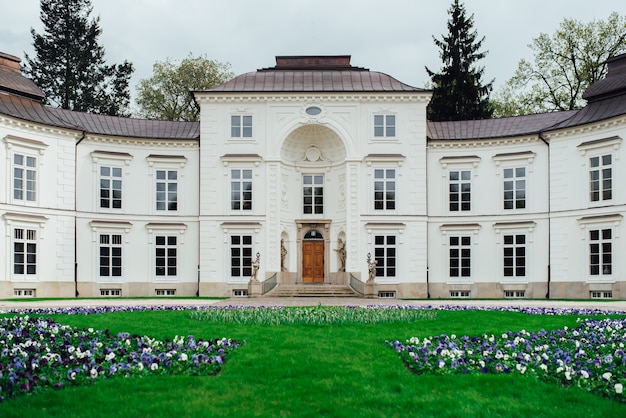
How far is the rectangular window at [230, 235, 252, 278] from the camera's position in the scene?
120 feet

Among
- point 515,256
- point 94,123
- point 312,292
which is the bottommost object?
point 312,292

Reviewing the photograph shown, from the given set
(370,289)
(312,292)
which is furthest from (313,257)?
(370,289)

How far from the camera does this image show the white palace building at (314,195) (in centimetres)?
3512

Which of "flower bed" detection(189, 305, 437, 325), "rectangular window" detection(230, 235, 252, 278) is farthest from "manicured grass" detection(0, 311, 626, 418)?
"rectangular window" detection(230, 235, 252, 278)

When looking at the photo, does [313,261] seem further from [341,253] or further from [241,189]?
[241,189]

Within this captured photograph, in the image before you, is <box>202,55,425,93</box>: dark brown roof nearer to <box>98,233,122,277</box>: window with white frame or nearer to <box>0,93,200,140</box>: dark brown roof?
<box>0,93,200,140</box>: dark brown roof

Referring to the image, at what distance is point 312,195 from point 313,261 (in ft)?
11.8

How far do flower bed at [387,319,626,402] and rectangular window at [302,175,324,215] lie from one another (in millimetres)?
25296

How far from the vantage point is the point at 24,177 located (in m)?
32.9

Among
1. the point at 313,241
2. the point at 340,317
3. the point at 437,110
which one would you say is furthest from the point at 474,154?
the point at 340,317

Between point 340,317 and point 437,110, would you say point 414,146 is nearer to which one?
point 437,110

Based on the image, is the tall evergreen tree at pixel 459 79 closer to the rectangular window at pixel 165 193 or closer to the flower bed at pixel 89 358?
the rectangular window at pixel 165 193

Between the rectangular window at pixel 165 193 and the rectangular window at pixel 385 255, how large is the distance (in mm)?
10853

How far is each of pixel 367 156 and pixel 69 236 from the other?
50.6 feet
